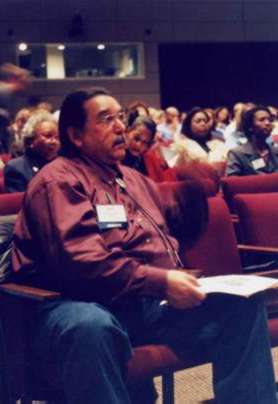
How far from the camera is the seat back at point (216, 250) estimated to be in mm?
3107

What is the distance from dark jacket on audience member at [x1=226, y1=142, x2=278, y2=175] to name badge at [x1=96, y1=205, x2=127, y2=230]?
2.81m

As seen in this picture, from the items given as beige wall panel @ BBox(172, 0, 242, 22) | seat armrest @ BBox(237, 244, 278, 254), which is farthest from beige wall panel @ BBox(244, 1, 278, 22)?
seat armrest @ BBox(237, 244, 278, 254)

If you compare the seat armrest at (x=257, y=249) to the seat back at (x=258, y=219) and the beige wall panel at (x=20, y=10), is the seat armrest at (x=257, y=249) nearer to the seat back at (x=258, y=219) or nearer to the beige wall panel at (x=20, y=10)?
the seat back at (x=258, y=219)

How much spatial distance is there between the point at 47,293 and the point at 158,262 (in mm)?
444

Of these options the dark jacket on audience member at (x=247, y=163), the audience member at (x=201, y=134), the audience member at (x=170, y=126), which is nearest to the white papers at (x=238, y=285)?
the dark jacket on audience member at (x=247, y=163)

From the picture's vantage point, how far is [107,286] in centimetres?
233

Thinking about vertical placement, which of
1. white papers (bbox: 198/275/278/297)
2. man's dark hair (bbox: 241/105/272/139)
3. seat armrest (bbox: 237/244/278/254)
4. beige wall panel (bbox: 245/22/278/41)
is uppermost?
beige wall panel (bbox: 245/22/278/41)

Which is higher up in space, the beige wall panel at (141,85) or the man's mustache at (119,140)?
the beige wall panel at (141,85)

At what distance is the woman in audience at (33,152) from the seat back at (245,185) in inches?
39.5

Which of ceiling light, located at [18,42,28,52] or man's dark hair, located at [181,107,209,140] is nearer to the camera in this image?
man's dark hair, located at [181,107,209,140]

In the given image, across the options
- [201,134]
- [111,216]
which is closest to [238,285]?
[111,216]

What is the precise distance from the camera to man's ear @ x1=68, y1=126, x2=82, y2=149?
8.77 feet

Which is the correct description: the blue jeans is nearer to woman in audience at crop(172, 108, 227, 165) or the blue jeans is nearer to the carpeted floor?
the carpeted floor

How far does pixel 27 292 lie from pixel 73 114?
68 centimetres
